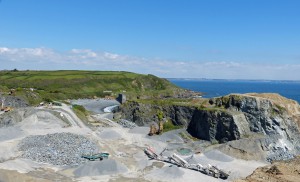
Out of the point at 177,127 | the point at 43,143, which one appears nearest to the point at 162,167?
the point at 43,143

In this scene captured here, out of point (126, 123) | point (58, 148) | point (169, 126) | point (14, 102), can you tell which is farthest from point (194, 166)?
point (14, 102)

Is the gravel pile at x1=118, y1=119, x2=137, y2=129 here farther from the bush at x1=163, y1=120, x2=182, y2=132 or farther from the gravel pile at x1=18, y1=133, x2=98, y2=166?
the gravel pile at x1=18, y1=133, x2=98, y2=166

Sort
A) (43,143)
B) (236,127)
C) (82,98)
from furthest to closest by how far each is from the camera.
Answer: (82,98)
(236,127)
(43,143)

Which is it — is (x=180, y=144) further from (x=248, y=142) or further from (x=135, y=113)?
(x=135, y=113)

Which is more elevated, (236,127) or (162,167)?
(236,127)

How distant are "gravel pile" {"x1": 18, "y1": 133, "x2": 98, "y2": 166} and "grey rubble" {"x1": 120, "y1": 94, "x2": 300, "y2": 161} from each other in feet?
75.4

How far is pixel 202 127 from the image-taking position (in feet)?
233

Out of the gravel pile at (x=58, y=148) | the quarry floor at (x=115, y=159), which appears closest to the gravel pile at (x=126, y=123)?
the quarry floor at (x=115, y=159)

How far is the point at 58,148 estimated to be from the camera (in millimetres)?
56656

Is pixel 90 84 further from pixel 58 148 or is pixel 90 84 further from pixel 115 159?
pixel 115 159

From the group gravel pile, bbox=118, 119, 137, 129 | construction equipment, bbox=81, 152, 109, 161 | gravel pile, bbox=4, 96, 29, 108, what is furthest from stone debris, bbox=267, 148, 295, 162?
gravel pile, bbox=4, 96, 29, 108

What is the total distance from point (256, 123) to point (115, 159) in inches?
1062

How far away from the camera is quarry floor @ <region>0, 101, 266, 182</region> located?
46.7 metres

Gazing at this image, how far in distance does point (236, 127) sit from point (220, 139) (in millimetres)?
4211
